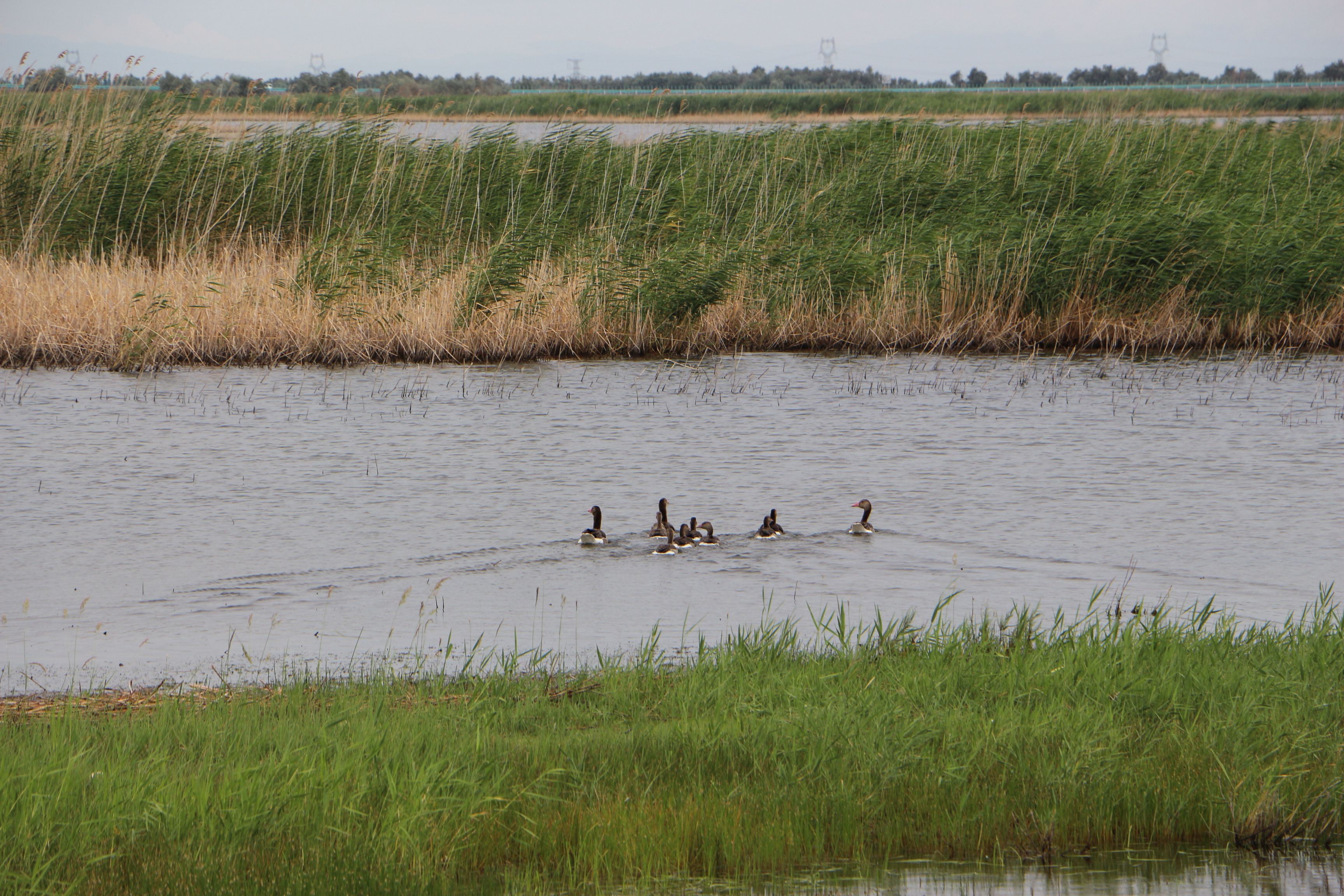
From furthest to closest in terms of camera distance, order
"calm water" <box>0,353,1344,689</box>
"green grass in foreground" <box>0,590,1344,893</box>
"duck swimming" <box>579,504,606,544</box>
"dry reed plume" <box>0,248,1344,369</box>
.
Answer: "dry reed plume" <box>0,248,1344,369</box>, "duck swimming" <box>579,504,606,544</box>, "calm water" <box>0,353,1344,689</box>, "green grass in foreground" <box>0,590,1344,893</box>

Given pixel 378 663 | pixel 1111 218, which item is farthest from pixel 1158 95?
pixel 378 663

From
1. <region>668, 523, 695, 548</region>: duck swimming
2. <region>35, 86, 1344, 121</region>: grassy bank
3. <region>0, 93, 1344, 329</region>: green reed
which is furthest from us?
<region>35, 86, 1344, 121</region>: grassy bank

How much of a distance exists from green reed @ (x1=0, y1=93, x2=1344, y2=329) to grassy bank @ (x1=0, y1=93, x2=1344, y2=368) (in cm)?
6

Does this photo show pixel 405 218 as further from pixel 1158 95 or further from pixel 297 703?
pixel 1158 95

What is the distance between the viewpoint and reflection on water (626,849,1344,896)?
484 cm

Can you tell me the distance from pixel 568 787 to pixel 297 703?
165cm

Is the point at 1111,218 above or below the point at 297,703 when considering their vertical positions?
above

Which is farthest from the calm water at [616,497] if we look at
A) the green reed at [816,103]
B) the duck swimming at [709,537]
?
the green reed at [816,103]

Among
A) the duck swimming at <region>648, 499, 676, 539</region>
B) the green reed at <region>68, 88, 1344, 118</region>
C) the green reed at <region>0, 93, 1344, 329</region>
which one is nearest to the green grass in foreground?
the duck swimming at <region>648, 499, 676, 539</region>

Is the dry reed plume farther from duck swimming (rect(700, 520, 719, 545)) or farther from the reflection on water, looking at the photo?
the reflection on water

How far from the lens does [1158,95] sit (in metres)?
44.1

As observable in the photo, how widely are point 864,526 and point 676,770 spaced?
5.52 metres

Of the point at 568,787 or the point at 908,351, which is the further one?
the point at 908,351

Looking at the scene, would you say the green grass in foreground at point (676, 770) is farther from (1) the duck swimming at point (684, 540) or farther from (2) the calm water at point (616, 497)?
(1) the duck swimming at point (684, 540)
